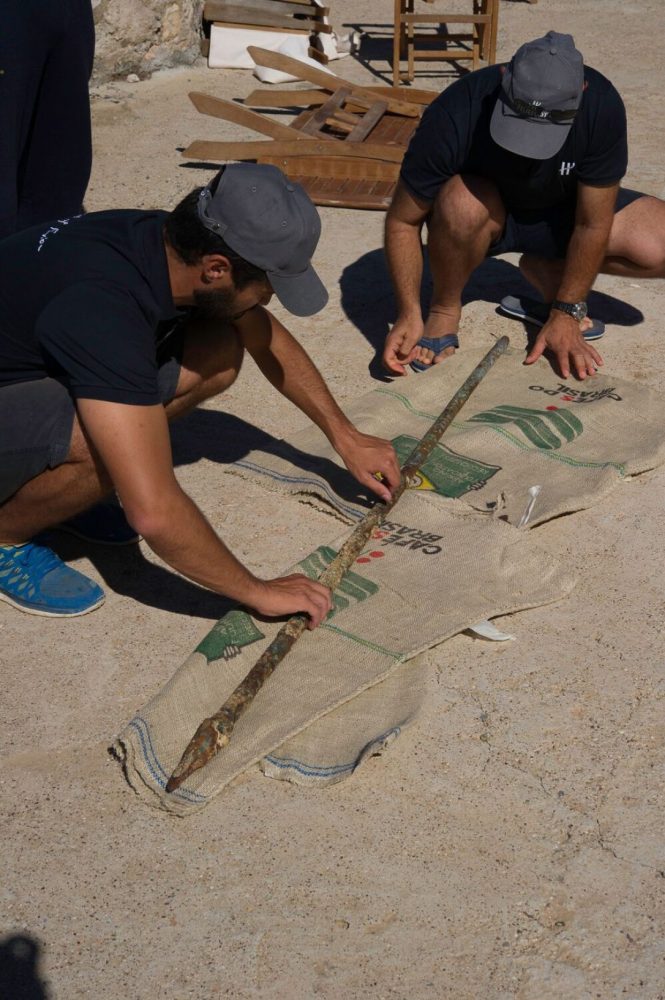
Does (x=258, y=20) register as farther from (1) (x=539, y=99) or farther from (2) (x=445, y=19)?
(1) (x=539, y=99)

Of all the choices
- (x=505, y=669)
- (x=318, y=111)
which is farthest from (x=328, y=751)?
(x=318, y=111)

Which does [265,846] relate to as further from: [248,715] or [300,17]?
[300,17]

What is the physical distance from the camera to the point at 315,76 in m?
7.27

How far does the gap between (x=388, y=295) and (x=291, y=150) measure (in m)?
1.67

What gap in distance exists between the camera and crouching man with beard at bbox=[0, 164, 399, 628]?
2.54 m

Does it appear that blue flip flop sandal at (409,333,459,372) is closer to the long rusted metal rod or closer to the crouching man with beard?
the long rusted metal rod

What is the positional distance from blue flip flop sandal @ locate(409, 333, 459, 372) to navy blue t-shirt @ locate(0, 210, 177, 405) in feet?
5.57

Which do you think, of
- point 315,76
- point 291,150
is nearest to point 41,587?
point 291,150

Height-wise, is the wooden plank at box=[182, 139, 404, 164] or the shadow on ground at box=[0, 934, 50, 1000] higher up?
the wooden plank at box=[182, 139, 404, 164]

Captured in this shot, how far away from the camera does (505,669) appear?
2994 mm

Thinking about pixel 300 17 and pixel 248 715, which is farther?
pixel 300 17

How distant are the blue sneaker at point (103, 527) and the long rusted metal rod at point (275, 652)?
0.72 m

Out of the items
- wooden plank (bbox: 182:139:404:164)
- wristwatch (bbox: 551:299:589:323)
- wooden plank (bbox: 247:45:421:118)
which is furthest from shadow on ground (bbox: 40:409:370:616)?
wooden plank (bbox: 247:45:421:118)

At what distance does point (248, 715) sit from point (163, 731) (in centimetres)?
22
